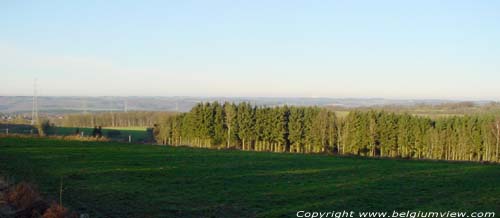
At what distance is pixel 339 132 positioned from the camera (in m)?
70.1

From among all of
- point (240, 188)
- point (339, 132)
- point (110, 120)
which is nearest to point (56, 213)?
point (240, 188)

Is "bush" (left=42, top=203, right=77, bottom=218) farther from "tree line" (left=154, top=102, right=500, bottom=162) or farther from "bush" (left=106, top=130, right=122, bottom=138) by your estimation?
"bush" (left=106, top=130, right=122, bottom=138)

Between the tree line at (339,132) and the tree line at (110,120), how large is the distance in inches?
1619

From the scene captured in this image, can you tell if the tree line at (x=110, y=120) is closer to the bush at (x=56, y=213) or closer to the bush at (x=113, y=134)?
the bush at (x=113, y=134)

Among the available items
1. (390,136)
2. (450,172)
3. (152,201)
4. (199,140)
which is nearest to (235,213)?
(152,201)

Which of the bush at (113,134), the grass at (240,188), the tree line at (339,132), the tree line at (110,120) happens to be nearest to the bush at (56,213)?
the grass at (240,188)

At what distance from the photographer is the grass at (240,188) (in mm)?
16875

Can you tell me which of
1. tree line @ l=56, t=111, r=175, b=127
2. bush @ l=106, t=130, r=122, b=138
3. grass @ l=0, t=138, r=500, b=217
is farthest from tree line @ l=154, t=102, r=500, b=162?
tree line @ l=56, t=111, r=175, b=127

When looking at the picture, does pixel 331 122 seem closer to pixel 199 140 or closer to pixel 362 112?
pixel 362 112

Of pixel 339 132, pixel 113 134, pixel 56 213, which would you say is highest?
pixel 56 213

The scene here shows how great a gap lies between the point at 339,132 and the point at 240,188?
50.2 meters

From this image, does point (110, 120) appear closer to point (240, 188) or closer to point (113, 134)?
point (113, 134)

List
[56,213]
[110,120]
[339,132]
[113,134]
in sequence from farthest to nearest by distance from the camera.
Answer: [110,120], [113,134], [339,132], [56,213]

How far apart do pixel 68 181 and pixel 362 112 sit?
53.8m
